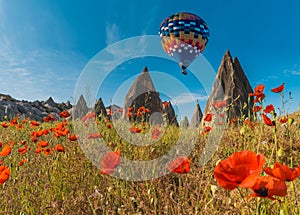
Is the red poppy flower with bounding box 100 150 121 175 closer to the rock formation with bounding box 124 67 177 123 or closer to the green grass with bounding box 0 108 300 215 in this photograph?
the green grass with bounding box 0 108 300 215

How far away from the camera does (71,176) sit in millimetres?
2566

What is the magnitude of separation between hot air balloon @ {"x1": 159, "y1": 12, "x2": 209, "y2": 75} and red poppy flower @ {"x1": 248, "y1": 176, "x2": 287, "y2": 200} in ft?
27.4

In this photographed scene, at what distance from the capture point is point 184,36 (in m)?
8.69

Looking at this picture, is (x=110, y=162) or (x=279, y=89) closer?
(x=110, y=162)

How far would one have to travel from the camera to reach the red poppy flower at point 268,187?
29.7 inches

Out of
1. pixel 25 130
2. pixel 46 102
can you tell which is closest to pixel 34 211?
pixel 25 130

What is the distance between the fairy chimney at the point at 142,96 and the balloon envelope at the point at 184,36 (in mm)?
2128

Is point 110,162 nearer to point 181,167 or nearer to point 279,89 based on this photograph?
point 181,167

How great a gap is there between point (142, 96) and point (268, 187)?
413 inches

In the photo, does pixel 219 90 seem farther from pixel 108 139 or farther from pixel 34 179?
pixel 34 179

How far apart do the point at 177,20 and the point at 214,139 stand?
677cm

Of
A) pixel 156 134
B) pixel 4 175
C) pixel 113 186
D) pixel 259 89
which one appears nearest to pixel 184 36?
pixel 156 134

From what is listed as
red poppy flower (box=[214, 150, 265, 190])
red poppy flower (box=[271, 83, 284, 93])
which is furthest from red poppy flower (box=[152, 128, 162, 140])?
red poppy flower (box=[214, 150, 265, 190])

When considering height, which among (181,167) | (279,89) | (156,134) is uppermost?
(279,89)
